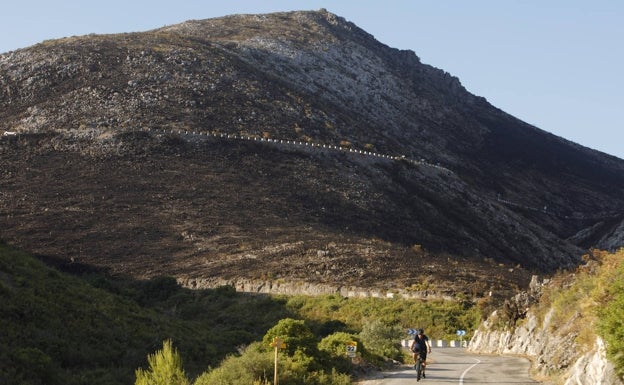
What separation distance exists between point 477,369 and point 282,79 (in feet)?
360

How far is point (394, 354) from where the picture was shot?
30969 mm

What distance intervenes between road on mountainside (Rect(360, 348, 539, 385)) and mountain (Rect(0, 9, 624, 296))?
25.6 meters

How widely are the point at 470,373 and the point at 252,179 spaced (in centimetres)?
6104

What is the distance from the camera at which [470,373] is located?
23.7 meters

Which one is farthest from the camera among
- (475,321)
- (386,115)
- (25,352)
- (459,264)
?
(386,115)

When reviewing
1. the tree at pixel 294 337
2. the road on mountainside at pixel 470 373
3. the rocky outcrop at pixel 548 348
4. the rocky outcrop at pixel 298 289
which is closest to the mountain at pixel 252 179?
the rocky outcrop at pixel 298 289

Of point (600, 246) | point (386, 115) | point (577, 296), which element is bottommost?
point (600, 246)

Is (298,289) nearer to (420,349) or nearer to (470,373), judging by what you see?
(470,373)

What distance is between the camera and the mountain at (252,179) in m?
64.5

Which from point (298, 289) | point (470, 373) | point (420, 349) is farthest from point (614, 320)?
point (298, 289)

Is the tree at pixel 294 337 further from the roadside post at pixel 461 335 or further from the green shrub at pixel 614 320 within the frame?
the roadside post at pixel 461 335

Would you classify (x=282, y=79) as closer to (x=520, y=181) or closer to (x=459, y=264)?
(x=520, y=181)

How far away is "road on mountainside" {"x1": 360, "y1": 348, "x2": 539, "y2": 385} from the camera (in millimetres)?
21672

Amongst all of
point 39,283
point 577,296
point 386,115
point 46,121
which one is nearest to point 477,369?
point 577,296
